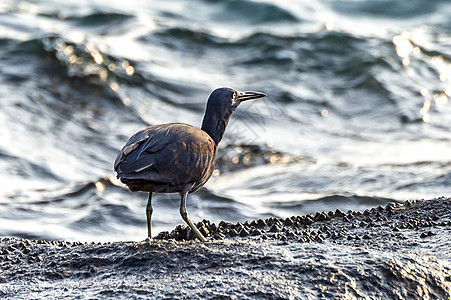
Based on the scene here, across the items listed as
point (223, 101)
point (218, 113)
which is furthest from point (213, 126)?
point (223, 101)

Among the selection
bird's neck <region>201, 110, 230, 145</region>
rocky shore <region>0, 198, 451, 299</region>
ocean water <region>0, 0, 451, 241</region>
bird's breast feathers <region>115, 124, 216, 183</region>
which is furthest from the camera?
ocean water <region>0, 0, 451, 241</region>

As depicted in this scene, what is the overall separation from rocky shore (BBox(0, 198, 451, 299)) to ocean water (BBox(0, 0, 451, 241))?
8.63ft

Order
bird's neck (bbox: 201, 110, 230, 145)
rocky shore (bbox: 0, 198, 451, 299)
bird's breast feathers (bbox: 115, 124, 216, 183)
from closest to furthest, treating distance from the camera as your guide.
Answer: rocky shore (bbox: 0, 198, 451, 299) → bird's breast feathers (bbox: 115, 124, 216, 183) → bird's neck (bbox: 201, 110, 230, 145)

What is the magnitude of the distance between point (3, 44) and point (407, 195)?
8.28 meters

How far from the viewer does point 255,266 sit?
3.96m

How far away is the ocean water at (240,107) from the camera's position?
27.5 feet

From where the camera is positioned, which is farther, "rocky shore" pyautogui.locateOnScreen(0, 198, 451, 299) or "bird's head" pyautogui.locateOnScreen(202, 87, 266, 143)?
"bird's head" pyautogui.locateOnScreen(202, 87, 266, 143)

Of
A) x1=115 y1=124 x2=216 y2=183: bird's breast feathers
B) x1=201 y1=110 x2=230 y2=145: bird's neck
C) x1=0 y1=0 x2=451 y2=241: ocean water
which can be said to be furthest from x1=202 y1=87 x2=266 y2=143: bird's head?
x1=0 y1=0 x2=451 y2=241: ocean water

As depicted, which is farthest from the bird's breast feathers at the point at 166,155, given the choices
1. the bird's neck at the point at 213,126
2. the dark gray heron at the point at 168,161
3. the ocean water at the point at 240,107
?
the ocean water at the point at 240,107

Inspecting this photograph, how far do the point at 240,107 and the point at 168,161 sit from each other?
7.63m

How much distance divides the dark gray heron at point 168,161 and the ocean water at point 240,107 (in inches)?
103

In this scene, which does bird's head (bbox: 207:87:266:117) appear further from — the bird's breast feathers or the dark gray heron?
the bird's breast feathers

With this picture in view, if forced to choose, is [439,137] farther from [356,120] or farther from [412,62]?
[412,62]

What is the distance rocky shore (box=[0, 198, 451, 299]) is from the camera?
3.76 meters
